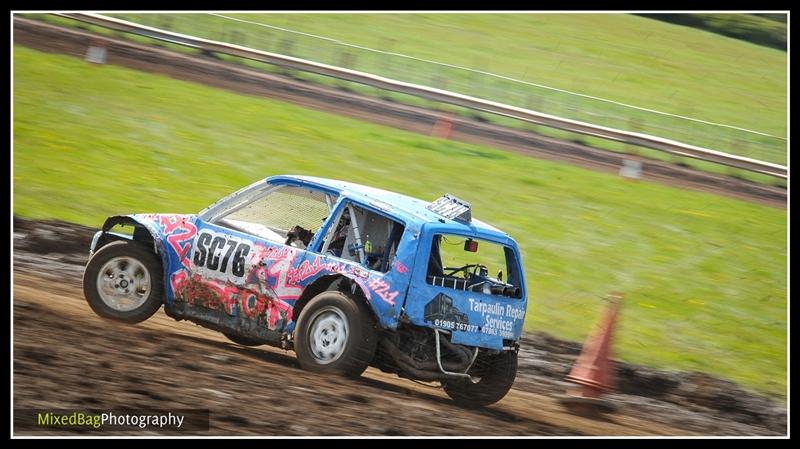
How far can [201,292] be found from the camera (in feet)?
28.9

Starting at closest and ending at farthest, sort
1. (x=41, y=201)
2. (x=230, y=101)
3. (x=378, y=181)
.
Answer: (x=41, y=201)
(x=378, y=181)
(x=230, y=101)

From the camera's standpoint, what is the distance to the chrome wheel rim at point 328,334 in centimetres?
801

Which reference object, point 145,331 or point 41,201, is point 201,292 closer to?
point 145,331

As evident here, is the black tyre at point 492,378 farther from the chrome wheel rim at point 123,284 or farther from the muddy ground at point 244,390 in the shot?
the chrome wheel rim at point 123,284

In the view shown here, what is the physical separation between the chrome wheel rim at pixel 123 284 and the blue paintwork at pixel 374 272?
0.70 feet

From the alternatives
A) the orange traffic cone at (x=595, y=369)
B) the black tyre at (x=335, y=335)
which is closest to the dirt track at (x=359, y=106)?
the orange traffic cone at (x=595, y=369)

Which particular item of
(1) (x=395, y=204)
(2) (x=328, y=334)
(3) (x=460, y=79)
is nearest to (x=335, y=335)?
(2) (x=328, y=334)

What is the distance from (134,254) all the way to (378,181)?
28.5 ft

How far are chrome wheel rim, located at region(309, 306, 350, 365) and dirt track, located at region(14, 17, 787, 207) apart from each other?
40.9 ft

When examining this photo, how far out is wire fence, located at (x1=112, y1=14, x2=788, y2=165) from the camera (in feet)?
70.5

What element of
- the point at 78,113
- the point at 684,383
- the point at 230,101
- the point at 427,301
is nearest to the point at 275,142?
the point at 230,101

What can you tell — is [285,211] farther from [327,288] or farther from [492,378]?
[492,378]

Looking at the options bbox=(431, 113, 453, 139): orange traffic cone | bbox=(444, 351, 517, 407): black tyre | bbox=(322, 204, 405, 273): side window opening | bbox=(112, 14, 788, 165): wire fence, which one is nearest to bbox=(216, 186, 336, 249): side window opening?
bbox=(322, 204, 405, 273): side window opening

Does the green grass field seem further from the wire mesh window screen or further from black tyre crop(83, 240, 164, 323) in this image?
black tyre crop(83, 240, 164, 323)
